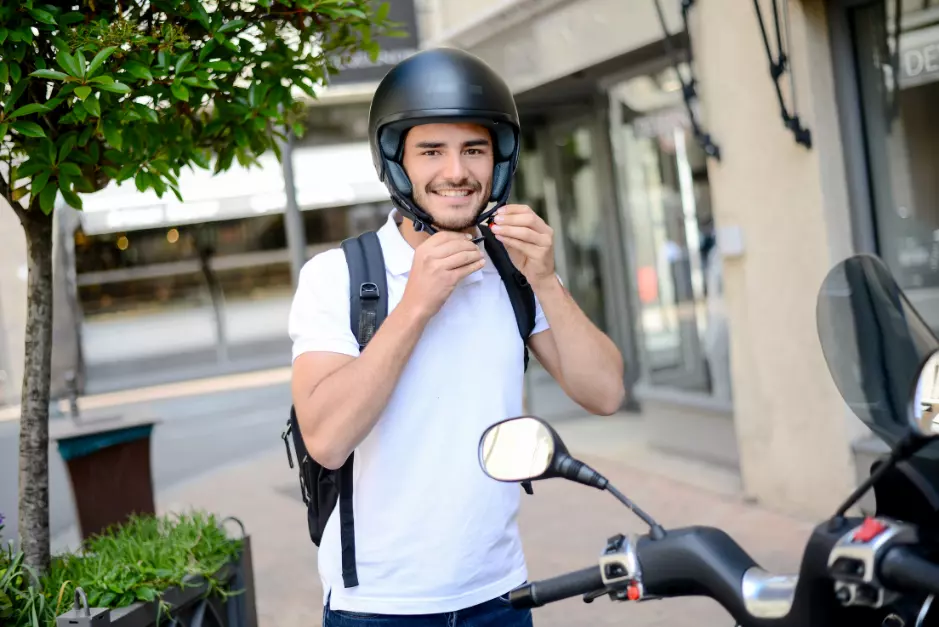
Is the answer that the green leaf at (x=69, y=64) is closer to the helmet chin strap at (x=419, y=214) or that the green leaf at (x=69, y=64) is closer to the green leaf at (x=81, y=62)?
the green leaf at (x=81, y=62)

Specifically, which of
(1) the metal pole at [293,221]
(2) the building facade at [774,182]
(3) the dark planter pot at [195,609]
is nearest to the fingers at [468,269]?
(3) the dark planter pot at [195,609]

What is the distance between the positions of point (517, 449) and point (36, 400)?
220cm

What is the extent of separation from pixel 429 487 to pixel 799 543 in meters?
3.86

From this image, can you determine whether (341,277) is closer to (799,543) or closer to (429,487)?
(429,487)

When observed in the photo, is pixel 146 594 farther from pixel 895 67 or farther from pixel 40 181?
pixel 895 67

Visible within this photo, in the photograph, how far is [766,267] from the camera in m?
5.81

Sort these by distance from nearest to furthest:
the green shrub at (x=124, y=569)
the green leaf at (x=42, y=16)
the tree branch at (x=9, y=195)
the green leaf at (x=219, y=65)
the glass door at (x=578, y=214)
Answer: the green leaf at (x=42, y=16), the green leaf at (x=219, y=65), the green shrub at (x=124, y=569), the tree branch at (x=9, y=195), the glass door at (x=578, y=214)

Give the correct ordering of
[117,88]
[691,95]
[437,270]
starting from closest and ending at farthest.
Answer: [437,270]
[117,88]
[691,95]

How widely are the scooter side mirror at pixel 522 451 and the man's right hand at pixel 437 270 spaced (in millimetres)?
432

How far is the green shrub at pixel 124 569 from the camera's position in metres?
2.88

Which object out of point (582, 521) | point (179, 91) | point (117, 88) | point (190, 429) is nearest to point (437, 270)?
point (117, 88)

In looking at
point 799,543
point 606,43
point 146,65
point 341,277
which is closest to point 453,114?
point 341,277

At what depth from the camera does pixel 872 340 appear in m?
1.62

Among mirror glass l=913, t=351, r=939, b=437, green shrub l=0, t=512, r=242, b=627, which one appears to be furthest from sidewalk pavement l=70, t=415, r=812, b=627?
mirror glass l=913, t=351, r=939, b=437
